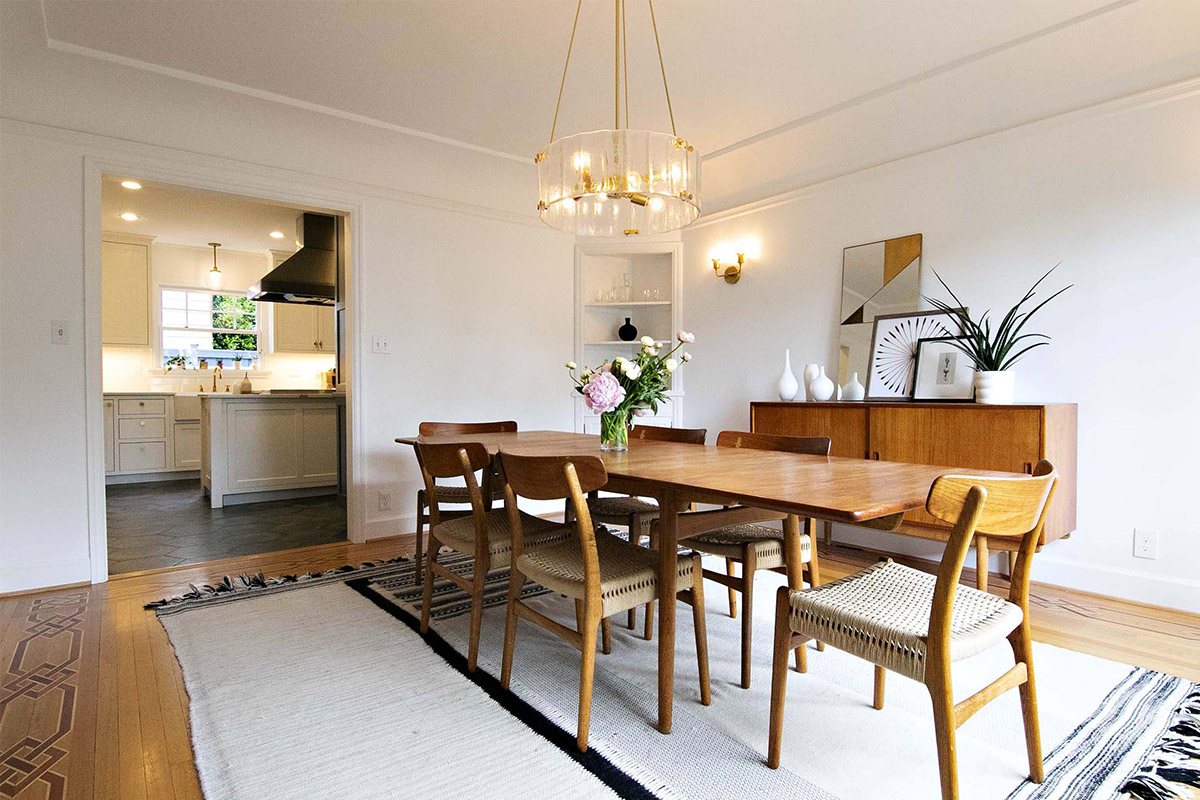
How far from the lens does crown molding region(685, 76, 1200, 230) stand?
260cm

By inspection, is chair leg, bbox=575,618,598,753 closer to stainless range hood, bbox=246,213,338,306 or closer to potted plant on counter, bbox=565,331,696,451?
potted plant on counter, bbox=565,331,696,451

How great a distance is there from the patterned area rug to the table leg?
92 mm

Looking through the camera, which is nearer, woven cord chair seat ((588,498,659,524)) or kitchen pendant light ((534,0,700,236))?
kitchen pendant light ((534,0,700,236))

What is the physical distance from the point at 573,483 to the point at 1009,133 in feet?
9.81

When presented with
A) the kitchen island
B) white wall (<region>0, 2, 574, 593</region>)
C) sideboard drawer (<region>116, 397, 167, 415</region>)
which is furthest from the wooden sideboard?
sideboard drawer (<region>116, 397, 167, 415</region>)

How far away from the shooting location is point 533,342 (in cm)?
468

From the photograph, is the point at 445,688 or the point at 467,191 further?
the point at 467,191

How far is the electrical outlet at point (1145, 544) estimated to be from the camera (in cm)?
265

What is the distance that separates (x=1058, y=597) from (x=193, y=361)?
819cm

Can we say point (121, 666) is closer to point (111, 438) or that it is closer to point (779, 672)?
point (779, 672)

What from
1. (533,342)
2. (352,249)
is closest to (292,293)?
(352,249)

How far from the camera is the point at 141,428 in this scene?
20.8ft

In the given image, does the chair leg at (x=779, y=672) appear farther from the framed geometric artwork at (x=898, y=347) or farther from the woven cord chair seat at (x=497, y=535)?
the framed geometric artwork at (x=898, y=347)

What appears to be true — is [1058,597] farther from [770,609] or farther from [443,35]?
[443,35]
